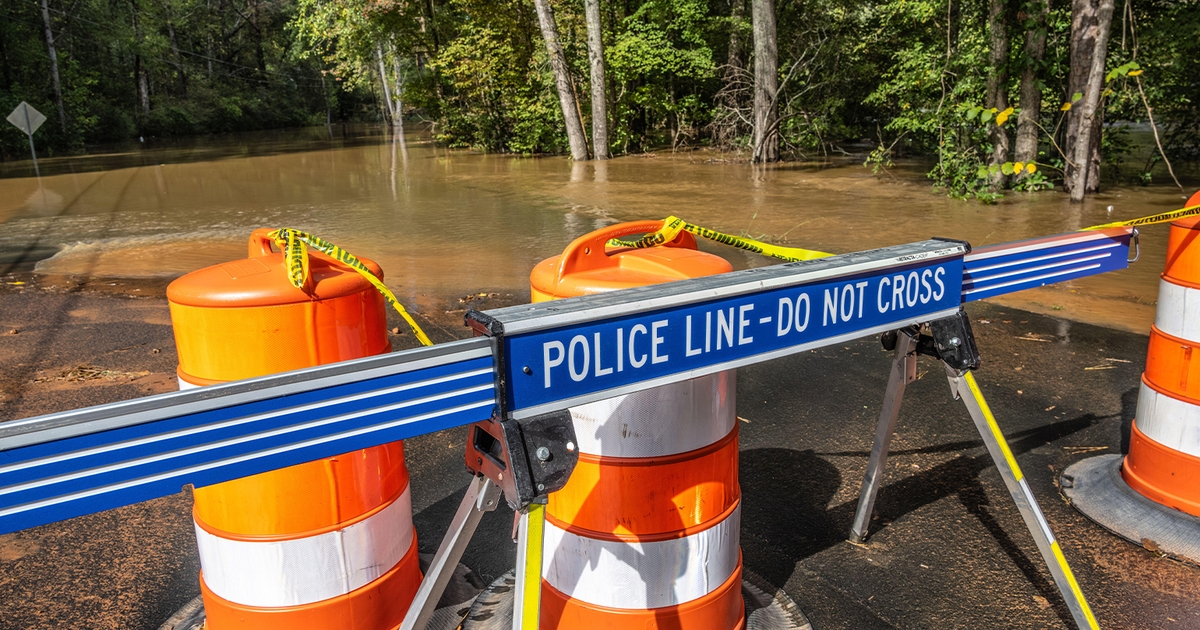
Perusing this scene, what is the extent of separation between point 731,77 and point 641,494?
23041 mm

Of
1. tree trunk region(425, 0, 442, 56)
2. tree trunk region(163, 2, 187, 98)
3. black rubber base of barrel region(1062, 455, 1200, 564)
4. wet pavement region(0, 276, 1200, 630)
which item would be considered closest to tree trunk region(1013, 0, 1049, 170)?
wet pavement region(0, 276, 1200, 630)

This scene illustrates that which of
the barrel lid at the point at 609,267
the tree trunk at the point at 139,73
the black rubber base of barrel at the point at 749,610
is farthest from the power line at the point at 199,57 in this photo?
the barrel lid at the point at 609,267

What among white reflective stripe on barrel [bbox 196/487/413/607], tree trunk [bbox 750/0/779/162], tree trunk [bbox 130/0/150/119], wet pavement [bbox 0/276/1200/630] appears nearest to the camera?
white reflective stripe on barrel [bbox 196/487/413/607]

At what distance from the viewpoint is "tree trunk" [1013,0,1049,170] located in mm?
13844

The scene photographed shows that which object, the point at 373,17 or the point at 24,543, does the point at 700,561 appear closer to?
the point at 24,543

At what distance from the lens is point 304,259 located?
2430mm

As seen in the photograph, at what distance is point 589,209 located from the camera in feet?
49.3

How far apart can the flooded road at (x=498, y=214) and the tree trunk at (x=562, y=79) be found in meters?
1.18

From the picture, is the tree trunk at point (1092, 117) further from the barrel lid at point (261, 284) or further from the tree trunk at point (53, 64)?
the tree trunk at point (53, 64)

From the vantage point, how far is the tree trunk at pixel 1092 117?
12836mm

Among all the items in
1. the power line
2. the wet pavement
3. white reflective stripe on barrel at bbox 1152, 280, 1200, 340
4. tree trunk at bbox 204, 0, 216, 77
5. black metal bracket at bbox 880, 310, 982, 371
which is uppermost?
tree trunk at bbox 204, 0, 216, 77

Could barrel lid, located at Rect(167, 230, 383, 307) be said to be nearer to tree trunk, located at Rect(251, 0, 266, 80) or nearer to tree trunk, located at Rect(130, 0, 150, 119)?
tree trunk, located at Rect(130, 0, 150, 119)

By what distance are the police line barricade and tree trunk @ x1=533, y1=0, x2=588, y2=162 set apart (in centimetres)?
2242

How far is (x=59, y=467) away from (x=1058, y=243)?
3.11 meters
